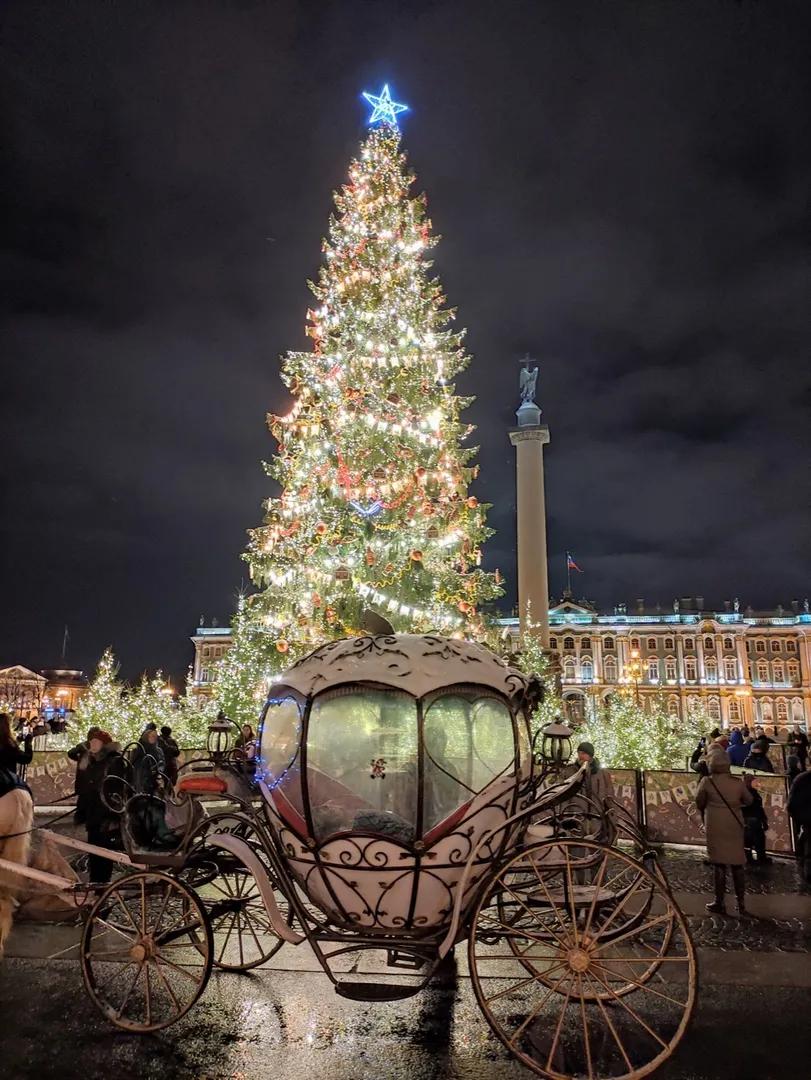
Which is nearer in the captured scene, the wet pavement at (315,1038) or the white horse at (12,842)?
the wet pavement at (315,1038)

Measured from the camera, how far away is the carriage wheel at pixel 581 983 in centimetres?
427

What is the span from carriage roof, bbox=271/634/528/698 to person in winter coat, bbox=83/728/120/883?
4.91 metres

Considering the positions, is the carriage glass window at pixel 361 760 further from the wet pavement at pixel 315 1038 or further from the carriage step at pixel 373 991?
the wet pavement at pixel 315 1038

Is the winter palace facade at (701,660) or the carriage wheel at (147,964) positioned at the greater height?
the winter palace facade at (701,660)

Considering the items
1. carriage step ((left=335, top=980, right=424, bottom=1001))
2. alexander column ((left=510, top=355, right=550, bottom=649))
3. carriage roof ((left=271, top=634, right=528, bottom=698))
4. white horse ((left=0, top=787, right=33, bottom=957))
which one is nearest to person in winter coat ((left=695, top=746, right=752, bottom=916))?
carriage roof ((left=271, top=634, right=528, bottom=698))

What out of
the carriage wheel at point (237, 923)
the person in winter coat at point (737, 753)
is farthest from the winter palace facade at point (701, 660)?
the carriage wheel at point (237, 923)

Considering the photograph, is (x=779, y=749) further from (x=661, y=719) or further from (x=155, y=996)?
(x=155, y=996)

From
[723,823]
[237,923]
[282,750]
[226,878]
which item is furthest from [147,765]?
[723,823]

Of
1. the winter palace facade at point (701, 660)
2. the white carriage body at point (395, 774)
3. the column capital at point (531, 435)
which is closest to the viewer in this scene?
the white carriage body at point (395, 774)

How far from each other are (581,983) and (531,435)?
4022 centimetres

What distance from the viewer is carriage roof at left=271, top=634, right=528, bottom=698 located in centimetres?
506

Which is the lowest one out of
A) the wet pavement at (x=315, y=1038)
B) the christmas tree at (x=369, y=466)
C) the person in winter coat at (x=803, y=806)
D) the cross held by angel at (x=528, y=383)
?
the wet pavement at (x=315, y=1038)

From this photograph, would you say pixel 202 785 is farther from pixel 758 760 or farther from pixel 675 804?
pixel 758 760

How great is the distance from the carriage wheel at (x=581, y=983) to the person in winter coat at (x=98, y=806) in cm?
509
